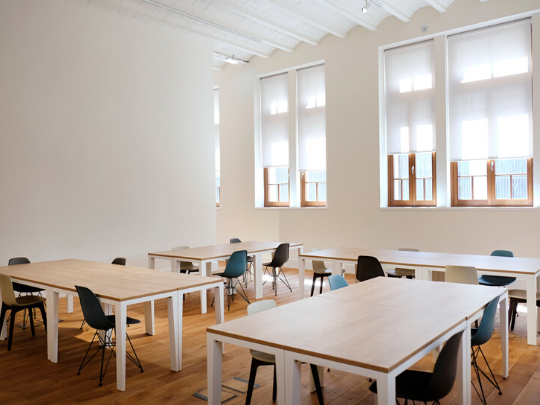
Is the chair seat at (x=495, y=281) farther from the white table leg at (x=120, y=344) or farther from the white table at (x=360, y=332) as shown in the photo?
the white table leg at (x=120, y=344)

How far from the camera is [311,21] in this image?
8.18m

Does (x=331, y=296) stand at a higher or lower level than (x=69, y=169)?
lower

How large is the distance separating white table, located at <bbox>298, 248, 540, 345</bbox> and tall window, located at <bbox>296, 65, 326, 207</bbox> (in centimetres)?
349

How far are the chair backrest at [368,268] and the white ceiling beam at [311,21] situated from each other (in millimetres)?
4557

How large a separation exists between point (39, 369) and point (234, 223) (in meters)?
7.21

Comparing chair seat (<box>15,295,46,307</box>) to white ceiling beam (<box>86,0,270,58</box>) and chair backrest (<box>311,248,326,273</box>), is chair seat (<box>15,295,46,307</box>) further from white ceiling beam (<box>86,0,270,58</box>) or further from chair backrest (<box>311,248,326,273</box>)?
white ceiling beam (<box>86,0,270,58</box>)

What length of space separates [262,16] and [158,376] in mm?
6437

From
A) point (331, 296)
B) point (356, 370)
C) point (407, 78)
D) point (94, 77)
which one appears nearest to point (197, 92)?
point (94, 77)

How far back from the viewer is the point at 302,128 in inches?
390

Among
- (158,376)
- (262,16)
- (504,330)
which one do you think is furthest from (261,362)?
(262,16)

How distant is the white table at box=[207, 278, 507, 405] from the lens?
208 cm

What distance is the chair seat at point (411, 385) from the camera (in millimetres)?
2388

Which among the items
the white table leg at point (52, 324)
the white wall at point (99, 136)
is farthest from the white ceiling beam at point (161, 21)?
the white table leg at point (52, 324)

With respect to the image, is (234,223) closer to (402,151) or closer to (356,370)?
(402,151)
